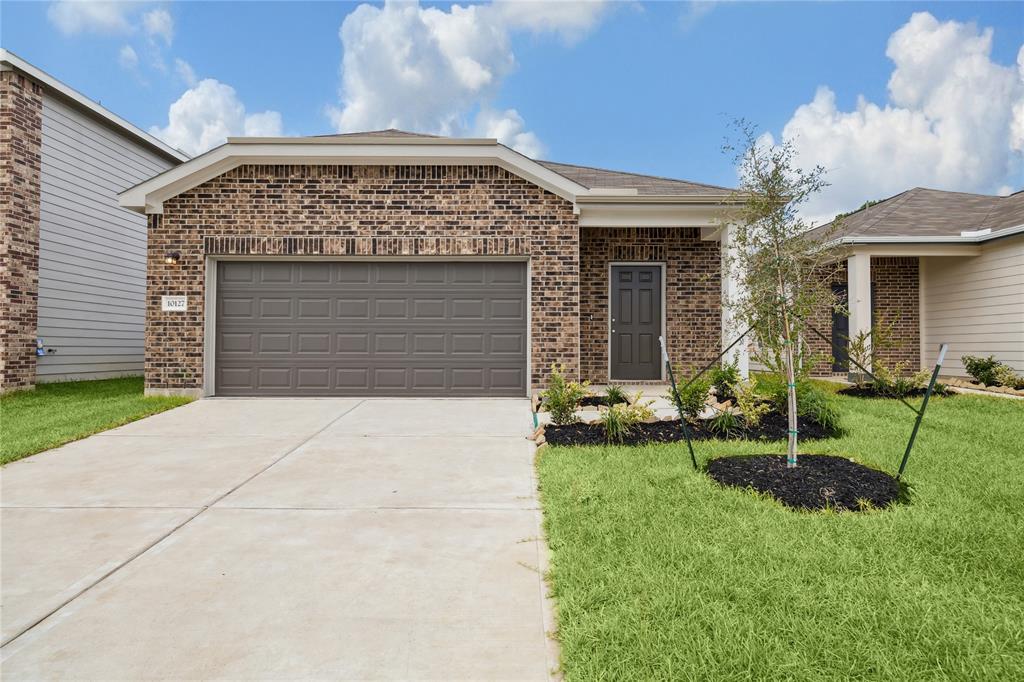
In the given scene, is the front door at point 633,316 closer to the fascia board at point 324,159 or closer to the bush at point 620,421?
the fascia board at point 324,159

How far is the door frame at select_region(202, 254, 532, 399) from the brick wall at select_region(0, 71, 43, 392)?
A: 360 cm

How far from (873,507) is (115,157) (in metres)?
14.9

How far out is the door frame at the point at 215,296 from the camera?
8820 mm

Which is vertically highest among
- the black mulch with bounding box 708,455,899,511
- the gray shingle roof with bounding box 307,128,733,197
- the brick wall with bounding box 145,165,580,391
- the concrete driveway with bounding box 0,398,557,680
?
the gray shingle roof with bounding box 307,128,733,197

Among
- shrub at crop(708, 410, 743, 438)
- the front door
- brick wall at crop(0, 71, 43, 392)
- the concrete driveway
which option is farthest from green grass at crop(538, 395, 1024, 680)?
brick wall at crop(0, 71, 43, 392)

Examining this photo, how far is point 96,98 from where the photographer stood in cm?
1138

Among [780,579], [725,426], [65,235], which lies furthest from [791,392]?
[65,235]

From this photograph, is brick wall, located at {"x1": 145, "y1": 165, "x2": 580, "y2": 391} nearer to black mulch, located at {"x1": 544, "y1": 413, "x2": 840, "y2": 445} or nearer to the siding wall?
black mulch, located at {"x1": 544, "y1": 413, "x2": 840, "y2": 445}

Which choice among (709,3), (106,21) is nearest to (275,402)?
(709,3)

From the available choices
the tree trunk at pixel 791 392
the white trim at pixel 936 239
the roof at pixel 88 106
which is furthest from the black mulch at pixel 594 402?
the roof at pixel 88 106

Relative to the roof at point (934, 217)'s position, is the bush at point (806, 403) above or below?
below

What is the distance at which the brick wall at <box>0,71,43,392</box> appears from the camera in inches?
363

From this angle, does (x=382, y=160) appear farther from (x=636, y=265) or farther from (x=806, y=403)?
(x=806, y=403)

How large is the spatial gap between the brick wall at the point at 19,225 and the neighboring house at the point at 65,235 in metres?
0.02
